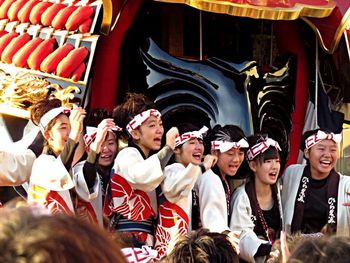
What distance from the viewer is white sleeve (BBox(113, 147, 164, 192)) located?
4.59 metres

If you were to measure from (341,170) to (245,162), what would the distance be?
121 centimetres

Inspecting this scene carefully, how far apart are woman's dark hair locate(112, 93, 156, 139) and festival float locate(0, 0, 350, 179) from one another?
56 centimetres

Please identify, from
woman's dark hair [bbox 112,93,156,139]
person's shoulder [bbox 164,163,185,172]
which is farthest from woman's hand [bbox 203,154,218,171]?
woman's dark hair [bbox 112,93,156,139]

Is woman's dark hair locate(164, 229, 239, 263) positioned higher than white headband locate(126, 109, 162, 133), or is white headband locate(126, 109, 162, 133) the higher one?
woman's dark hair locate(164, 229, 239, 263)

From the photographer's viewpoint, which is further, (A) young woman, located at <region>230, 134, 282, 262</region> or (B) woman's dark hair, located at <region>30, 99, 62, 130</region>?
(A) young woman, located at <region>230, 134, 282, 262</region>

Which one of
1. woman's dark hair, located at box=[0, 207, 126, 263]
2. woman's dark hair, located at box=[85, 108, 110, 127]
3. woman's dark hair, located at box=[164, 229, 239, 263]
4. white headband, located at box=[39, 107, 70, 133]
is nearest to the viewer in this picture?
woman's dark hair, located at box=[0, 207, 126, 263]

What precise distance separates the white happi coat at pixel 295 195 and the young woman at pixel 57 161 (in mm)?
1257

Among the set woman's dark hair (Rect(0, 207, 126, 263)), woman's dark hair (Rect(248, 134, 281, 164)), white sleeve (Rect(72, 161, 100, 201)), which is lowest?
white sleeve (Rect(72, 161, 100, 201))

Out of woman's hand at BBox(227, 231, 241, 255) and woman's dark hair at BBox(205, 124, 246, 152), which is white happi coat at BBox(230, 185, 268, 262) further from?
woman's dark hair at BBox(205, 124, 246, 152)

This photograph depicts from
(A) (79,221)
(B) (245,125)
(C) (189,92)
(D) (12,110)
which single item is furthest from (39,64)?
(A) (79,221)

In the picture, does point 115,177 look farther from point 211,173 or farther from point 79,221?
point 79,221

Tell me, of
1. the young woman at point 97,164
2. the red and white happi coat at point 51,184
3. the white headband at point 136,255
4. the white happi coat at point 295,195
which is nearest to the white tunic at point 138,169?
the young woman at point 97,164

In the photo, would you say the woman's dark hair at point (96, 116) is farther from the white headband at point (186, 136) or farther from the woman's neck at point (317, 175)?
the woman's neck at point (317, 175)

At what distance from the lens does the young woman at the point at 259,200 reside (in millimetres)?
4961
